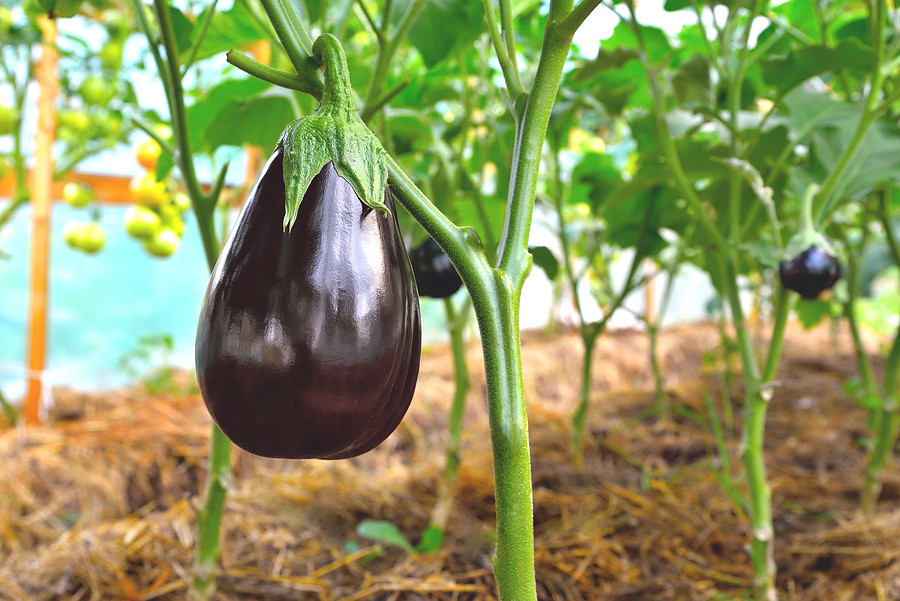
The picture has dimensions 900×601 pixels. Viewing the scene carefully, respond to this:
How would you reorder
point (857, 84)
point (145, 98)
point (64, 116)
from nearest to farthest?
point (857, 84) < point (64, 116) < point (145, 98)

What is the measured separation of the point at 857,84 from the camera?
3.43 ft

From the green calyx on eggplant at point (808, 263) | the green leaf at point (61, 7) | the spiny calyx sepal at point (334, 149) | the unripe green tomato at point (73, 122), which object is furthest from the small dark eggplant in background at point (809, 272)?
the unripe green tomato at point (73, 122)

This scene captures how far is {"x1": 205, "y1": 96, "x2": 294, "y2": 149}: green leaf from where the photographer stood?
59cm

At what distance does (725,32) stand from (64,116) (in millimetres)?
1551

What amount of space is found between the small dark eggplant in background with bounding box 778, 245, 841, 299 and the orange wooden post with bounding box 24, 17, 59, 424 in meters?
1.54

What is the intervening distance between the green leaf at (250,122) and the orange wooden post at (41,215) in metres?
1.12

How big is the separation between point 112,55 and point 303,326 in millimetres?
1604

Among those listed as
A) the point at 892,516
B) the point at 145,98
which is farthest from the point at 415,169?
the point at 145,98

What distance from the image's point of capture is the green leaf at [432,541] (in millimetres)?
788

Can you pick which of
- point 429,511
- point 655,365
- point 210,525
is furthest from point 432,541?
point 655,365

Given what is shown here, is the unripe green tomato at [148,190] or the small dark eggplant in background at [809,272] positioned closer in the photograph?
the small dark eggplant in background at [809,272]

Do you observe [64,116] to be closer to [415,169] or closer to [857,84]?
[415,169]

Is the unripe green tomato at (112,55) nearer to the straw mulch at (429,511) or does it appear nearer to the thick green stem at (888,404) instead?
the straw mulch at (429,511)

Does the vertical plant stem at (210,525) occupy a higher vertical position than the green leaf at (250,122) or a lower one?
lower
